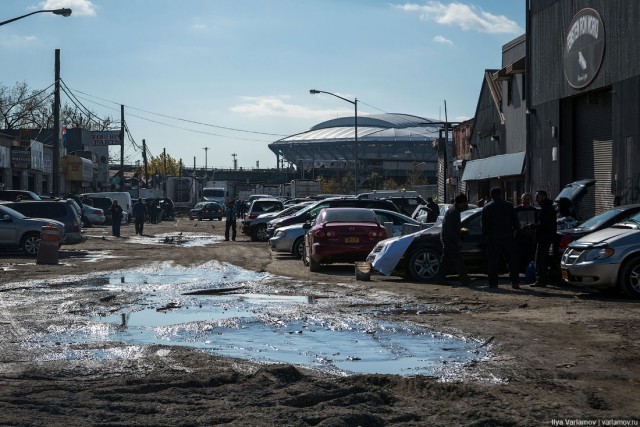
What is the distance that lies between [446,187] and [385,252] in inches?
1845

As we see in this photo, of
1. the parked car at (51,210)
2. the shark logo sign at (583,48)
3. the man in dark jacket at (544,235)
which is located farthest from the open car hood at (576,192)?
the parked car at (51,210)

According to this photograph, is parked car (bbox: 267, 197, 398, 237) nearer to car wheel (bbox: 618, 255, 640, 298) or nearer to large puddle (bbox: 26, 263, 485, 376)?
large puddle (bbox: 26, 263, 485, 376)

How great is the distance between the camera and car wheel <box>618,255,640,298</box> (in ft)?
49.2

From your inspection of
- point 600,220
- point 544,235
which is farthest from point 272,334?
point 600,220

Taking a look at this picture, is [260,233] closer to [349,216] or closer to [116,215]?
[116,215]

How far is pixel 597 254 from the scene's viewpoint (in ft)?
50.5

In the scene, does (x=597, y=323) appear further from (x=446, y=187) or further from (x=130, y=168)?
(x=130, y=168)

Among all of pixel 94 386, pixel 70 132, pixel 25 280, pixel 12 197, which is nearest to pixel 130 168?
pixel 70 132

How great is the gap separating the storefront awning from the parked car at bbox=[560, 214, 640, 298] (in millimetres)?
22871

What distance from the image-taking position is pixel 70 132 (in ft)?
325

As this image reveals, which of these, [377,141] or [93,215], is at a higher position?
[377,141]

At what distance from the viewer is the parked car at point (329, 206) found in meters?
28.2

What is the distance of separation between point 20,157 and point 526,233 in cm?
4690

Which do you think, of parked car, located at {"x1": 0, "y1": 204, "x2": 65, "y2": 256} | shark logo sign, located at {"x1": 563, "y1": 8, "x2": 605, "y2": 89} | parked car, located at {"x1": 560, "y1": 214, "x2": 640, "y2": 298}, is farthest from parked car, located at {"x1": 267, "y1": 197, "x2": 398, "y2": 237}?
parked car, located at {"x1": 560, "y1": 214, "x2": 640, "y2": 298}
